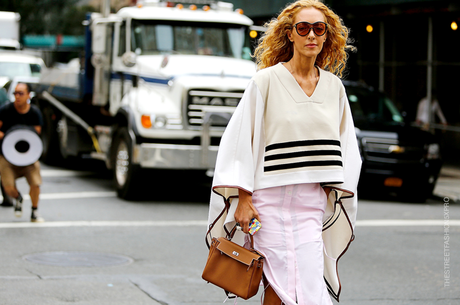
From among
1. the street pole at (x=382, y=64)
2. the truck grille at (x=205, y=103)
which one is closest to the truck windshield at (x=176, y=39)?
the truck grille at (x=205, y=103)

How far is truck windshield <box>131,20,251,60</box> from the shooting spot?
1203 cm

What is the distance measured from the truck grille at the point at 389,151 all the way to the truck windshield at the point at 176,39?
257 centimetres

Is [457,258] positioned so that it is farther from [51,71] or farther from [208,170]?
[51,71]

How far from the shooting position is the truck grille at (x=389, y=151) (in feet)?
40.1

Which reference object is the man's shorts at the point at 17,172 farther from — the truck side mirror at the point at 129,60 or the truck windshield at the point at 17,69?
the truck windshield at the point at 17,69

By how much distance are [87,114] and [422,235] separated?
7.11m

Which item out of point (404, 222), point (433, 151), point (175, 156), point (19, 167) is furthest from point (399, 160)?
point (19, 167)

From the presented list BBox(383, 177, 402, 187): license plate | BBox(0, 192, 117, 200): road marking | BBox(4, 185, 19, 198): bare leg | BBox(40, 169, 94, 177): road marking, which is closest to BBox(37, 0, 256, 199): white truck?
BBox(0, 192, 117, 200): road marking

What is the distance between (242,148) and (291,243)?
1.71ft

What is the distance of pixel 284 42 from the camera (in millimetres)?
3988

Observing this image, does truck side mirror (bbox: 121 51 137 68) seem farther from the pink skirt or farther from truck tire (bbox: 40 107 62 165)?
the pink skirt

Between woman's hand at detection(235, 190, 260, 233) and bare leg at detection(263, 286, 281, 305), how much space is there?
0.32 metres

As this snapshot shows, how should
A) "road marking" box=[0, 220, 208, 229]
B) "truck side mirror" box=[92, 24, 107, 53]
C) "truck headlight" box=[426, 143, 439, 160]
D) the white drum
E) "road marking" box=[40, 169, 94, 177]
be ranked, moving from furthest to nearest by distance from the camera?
"road marking" box=[40, 169, 94, 177] < "truck side mirror" box=[92, 24, 107, 53] < "truck headlight" box=[426, 143, 439, 160] < the white drum < "road marking" box=[0, 220, 208, 229]

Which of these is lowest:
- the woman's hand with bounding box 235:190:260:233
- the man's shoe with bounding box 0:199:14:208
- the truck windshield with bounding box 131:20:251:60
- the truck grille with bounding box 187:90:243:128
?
the man's shoe with bounding box 0:199:14:208
